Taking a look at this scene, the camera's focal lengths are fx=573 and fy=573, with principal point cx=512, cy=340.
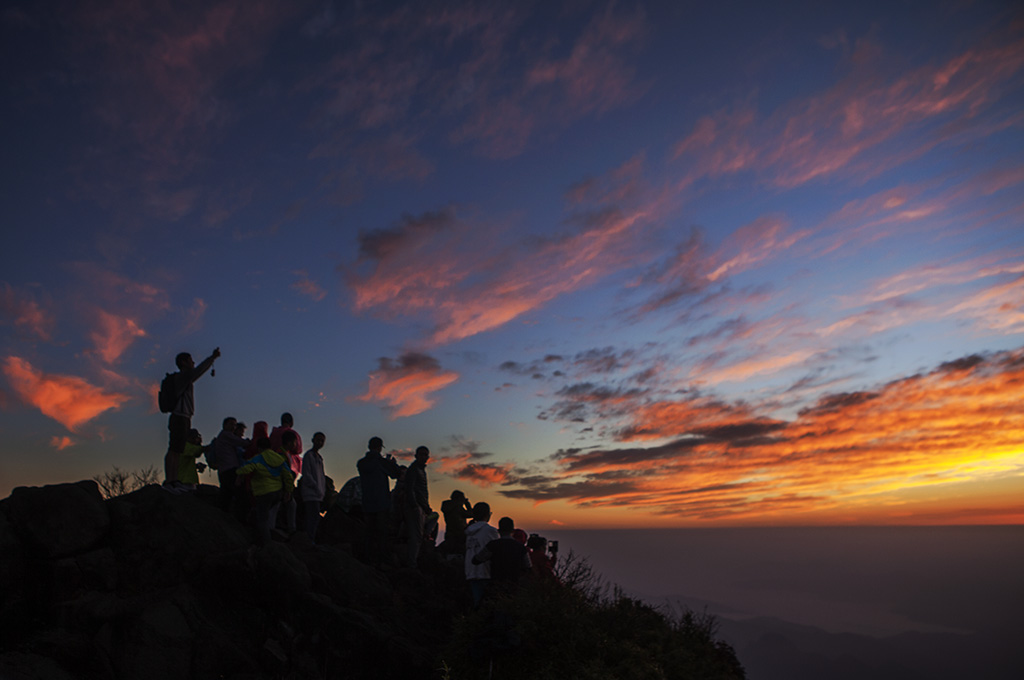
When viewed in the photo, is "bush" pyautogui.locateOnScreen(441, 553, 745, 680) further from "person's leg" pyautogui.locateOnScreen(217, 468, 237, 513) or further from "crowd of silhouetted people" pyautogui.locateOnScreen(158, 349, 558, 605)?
"person's leg" pyautogui.locateOnScreen(217, 468, 237, 513)

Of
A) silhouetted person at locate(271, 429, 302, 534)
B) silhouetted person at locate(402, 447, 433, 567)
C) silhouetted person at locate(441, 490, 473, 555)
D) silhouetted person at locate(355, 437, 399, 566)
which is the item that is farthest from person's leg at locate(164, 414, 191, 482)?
silhouetted person at locate(441, 490, 473, 555)

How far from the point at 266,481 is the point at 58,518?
3.46 meters

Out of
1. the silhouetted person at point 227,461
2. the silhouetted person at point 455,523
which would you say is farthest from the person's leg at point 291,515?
the silhouetted person at point 455,523

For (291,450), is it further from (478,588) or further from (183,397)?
(478,588)

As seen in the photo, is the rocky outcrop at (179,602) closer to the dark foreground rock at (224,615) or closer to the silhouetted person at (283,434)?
the dark foreground rock at (224,615)

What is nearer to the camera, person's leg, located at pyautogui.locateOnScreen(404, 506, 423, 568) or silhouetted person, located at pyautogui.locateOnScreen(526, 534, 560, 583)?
silhouetted person, located at pyautogui.locateOnScreen(526, 534, 560, 583)

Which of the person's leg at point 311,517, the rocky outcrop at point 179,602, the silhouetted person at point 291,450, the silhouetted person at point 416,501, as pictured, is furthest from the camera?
the silhouetted person at point 416,501

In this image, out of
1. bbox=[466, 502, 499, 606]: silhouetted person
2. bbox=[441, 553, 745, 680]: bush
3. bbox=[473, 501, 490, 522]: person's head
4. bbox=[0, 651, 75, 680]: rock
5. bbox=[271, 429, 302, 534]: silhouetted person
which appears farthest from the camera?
bbox=[271, 429, 302, 534]: silhouetted person

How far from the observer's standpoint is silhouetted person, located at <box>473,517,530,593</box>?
9891 millimetres

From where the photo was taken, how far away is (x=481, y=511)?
1052cm

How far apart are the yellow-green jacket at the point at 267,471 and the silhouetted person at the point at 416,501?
2.75 meters

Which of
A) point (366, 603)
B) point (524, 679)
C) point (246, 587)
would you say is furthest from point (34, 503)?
point (524, 679)

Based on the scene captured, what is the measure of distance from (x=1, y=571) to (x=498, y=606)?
7.97 metres

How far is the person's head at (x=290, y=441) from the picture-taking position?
11.5m
